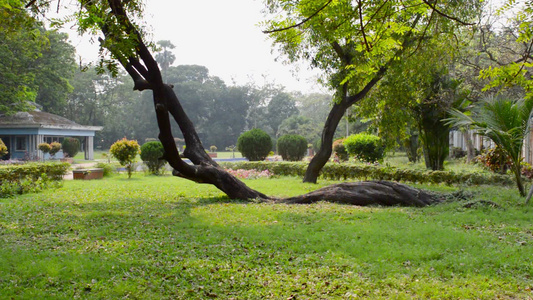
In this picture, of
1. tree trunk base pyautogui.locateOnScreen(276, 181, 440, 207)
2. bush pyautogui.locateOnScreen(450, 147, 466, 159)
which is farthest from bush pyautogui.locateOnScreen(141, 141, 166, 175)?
bush pyautogui.locateOnScreen(450, 147, 466, 159)

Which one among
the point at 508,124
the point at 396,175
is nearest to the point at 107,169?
the point at 396,175

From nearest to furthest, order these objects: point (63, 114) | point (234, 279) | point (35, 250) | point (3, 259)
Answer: point (234, 279)
point (3, 259)
point (35, 250)
point (63, 114)

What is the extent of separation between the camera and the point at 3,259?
178 inches

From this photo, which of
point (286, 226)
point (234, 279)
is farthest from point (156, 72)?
point (234, 279)

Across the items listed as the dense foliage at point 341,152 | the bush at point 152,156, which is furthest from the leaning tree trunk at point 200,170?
the dense foliage at point 341,152

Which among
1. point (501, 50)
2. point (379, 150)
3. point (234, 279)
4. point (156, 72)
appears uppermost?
point (501, 50)

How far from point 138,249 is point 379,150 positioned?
13.7 metres

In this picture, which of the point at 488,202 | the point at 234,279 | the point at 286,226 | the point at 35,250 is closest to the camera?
the point at 234,279

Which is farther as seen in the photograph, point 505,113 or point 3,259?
point 505,113

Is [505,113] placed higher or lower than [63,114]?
lower

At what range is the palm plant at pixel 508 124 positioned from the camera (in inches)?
344

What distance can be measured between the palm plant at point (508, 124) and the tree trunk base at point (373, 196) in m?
1.81

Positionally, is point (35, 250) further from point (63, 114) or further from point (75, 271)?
point (63, 114)

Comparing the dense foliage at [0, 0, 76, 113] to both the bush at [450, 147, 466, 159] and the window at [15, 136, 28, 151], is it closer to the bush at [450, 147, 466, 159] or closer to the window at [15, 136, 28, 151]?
the window at [15, 136, 28, 151]
